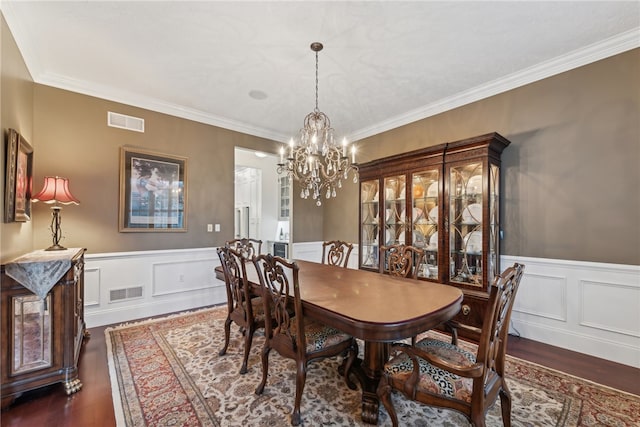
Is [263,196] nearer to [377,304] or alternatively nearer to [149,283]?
[149,283]

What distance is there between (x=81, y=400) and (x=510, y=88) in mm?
4813

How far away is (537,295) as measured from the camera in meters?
2.87

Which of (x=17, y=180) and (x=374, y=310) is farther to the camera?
(x=17, y=180)

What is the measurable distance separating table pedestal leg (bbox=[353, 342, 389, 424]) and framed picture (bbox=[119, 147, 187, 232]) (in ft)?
10.2

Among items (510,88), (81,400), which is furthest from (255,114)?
(81,400)

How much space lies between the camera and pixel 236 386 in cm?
205

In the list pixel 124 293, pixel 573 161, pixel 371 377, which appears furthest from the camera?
pixel 124 293

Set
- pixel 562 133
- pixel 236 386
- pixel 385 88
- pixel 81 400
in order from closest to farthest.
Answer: pixel 81 400 → pixel 236 386 → pixel 562 133 → pixel 385 88

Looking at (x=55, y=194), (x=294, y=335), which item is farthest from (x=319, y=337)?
(x=55, y=194)

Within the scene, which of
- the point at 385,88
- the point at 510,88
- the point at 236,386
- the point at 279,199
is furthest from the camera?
the point at 279,199

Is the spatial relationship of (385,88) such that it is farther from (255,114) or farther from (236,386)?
(236,386)

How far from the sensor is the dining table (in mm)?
1410

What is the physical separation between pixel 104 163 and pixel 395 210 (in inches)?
145

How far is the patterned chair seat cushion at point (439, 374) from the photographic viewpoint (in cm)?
136
